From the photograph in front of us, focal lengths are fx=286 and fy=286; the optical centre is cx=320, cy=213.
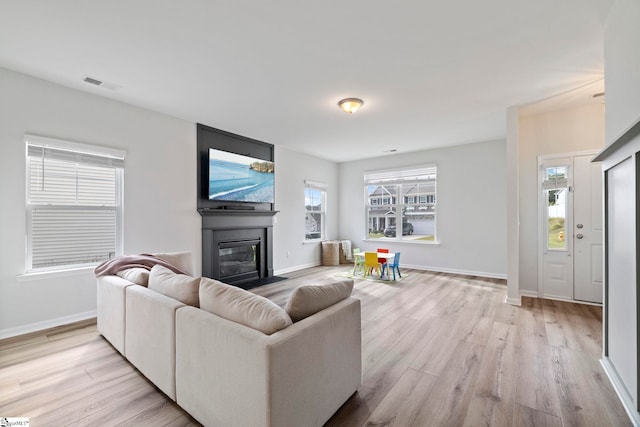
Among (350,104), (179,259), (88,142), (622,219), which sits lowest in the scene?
(179,259)

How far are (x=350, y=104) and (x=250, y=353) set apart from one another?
10.5 feet

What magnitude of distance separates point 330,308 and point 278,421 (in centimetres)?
65

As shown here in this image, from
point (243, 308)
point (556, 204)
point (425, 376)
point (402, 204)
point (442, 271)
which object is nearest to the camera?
point (243, 308)

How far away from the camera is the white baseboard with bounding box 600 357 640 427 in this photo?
5.52 feet

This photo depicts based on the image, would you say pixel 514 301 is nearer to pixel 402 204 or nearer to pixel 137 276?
pixel 402 204

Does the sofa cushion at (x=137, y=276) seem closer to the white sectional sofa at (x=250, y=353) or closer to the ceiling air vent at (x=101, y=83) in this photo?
the white sectional sofa at (x=250, y=353)

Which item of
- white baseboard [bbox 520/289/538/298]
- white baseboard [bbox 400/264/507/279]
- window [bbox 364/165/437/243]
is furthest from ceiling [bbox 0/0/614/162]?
white baseboard [bbox 400/264/507/279]

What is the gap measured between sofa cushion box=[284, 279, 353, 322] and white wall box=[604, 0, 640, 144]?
6.57 ft

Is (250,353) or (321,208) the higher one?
(321,208)

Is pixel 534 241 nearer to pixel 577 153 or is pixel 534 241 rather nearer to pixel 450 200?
pixel 577 153

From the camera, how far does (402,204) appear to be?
22.4 feet

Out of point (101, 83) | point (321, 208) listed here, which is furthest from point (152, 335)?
point (321, 208)

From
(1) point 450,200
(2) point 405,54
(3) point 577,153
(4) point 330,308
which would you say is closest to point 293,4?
(2) point 405,54

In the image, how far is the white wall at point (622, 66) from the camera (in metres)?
1.78
